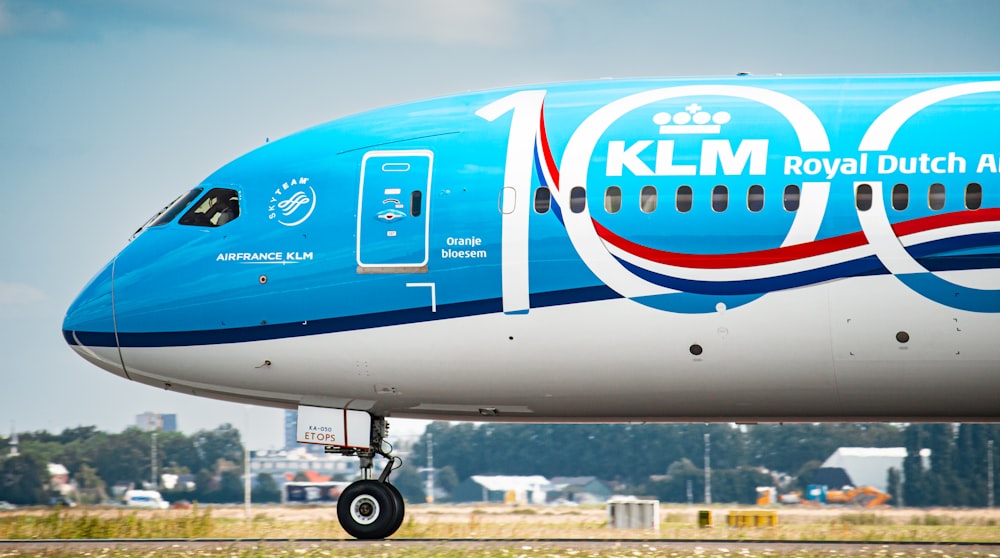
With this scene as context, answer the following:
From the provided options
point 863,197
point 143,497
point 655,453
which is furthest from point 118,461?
point 863,197

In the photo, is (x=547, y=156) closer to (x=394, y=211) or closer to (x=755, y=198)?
(x=394, y=211)

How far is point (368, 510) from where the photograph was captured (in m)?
17.0

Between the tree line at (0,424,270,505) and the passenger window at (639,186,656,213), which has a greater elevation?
the passenger window at (639,186,656,213)

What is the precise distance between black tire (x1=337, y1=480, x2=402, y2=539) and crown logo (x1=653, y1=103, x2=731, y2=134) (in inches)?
212

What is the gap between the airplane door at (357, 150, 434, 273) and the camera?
641 inches

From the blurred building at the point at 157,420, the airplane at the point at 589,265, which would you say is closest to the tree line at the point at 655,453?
the blurred building at the point at 157,420

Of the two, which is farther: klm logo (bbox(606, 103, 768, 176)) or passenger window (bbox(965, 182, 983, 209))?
klm logo (bbox(606, 103, 768, 176))

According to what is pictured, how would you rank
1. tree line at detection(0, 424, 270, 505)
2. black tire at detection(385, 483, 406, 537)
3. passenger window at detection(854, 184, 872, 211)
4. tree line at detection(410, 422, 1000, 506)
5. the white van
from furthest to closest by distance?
tree line at detection(410, 422, 1000, 506)
the white van
tree line at detection(0, 424, 270, 505)
black tire at detection(385, 483, 406, 537)
passenger window at detection(854, 184, 872, 211)

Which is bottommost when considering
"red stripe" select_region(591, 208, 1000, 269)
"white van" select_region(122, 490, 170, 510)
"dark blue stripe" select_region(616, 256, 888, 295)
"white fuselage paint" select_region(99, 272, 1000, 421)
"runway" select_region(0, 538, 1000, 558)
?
"white van" select_region(122, 490, 170, 510)

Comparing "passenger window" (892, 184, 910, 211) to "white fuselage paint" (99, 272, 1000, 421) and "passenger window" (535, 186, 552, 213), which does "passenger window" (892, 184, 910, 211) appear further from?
"passenger window" (535, 186, 552, 213)

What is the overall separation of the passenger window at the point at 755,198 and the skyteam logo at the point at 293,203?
5003 millimetres

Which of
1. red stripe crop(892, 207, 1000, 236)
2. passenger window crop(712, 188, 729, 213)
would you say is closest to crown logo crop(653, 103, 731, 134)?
passenger window crop(712, 188, 729, 213)

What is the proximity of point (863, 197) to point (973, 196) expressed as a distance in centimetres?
114

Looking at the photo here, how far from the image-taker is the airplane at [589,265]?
15.4 m
